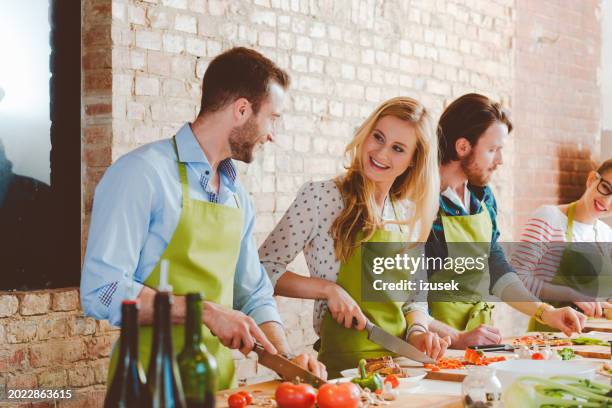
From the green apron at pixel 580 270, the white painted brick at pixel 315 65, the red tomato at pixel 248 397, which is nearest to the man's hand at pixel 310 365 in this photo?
Answer: the red tomato at pixel 248 397

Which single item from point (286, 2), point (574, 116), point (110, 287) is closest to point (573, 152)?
point (574, 116)

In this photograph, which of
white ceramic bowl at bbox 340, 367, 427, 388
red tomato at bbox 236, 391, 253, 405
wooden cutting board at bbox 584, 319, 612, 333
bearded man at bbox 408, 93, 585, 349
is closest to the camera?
red tomato at bbox 236, 391, 253, 405

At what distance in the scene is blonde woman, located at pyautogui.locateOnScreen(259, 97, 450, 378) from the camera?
340 cm

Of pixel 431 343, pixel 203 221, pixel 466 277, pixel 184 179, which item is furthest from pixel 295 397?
pixel 466 277

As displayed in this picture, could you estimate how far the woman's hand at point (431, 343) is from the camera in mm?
3172

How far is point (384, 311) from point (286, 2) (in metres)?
2.22

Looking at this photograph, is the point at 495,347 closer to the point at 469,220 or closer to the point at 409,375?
the point at 409,375

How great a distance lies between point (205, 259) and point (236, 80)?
2.10 ft

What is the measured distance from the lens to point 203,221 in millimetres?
2900

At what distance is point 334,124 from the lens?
536 cm

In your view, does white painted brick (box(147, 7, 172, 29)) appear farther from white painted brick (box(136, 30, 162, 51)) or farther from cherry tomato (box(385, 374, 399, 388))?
cherry tomato (box(385, 374, 399, 388))

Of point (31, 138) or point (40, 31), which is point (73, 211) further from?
point (40, 31)

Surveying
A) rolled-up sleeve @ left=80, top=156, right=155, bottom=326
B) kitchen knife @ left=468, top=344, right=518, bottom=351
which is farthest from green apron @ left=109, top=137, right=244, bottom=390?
kitchen knife @ left=468, top=344, right=518, bottom=351

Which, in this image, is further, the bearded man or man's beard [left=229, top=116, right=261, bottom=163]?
the bearded man
